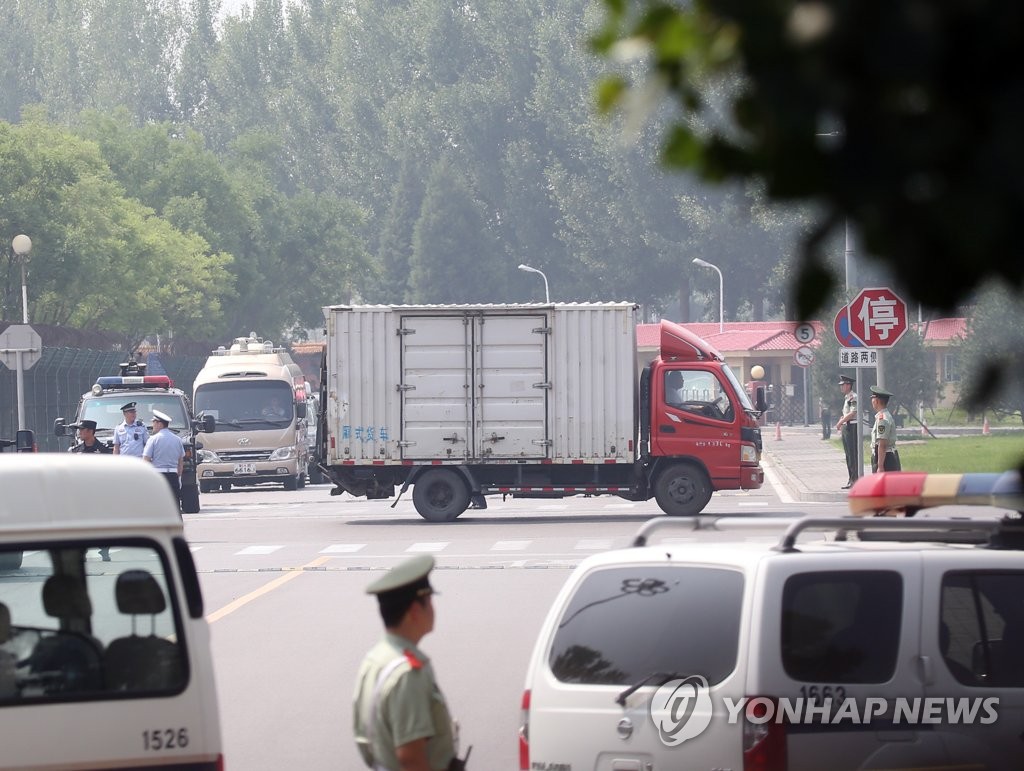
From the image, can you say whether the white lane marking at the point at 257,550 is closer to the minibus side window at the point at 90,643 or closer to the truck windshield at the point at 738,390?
the truck windshield at the point at 738,390

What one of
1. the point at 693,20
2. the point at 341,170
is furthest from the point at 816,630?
the point at 341,170

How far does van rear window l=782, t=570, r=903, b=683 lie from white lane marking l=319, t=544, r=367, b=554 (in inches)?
621

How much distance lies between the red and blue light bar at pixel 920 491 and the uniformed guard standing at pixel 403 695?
2.10m

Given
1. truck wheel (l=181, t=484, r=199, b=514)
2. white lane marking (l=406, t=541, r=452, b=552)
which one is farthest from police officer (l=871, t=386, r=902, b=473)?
truck wheel (l=181, t=484, r=199, b=514)

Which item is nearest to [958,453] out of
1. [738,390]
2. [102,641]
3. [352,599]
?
[738,390]

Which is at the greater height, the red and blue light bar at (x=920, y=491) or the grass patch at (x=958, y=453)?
the red and blue light bar at (x=920, y=491)

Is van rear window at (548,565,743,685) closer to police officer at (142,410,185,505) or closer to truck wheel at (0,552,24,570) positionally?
truck wheel at (0,552,24,570)

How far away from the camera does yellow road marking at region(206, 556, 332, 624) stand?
50.2 feet

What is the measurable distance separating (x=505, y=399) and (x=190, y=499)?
258 inches

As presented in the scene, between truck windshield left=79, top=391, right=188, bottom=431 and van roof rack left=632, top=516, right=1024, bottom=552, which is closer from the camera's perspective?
van roof rack left=632, top=516, right=1024, bottom=552

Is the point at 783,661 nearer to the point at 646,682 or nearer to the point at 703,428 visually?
the point at 646,682

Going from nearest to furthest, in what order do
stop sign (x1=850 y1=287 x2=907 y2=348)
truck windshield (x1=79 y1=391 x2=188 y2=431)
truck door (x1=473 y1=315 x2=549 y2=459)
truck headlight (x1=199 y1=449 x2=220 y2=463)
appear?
stop sign (x1=850 y1=287 x2=907 y2=348) → truck door (x1=473 y1=315 x2=549 y2=459) → truck windshield (x1=79 y1=391 x2=188 y2=431) → truck headlight (x1=199 y1=449 x2=220 y2=463)

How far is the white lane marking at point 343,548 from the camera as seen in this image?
21.2 meters

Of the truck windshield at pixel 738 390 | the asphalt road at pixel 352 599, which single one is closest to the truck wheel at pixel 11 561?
the asphalt road at pixel 352 599
